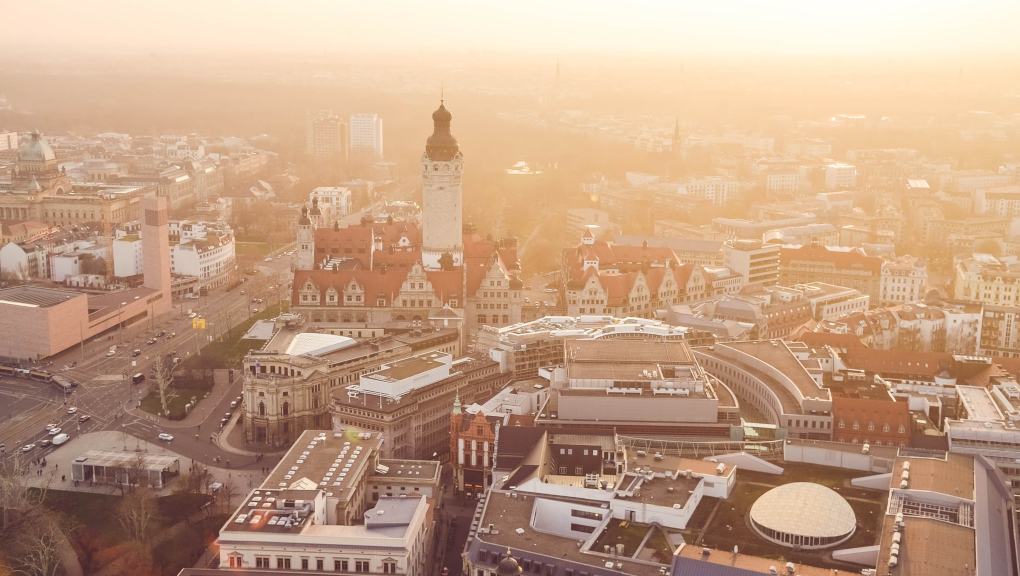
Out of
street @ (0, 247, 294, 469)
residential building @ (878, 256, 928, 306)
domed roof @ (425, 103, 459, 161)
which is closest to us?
street @ (0, 247, 294, 469)

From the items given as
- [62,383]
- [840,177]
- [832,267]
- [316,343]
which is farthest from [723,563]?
[840,177]

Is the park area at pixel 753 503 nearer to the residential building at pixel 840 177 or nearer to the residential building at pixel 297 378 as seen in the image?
the residential building at pixel 297 378

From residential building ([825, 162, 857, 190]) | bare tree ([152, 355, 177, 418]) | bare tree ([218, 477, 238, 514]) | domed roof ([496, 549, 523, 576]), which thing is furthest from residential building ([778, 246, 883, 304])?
domed roof ([496, 549, 523, 576])

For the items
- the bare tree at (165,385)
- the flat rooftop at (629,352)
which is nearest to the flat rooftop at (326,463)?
the flat rooftop at (629,352)

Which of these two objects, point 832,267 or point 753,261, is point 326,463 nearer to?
point 753,261

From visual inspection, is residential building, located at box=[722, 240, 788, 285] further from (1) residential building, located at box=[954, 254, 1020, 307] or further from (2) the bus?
(2) the bus
